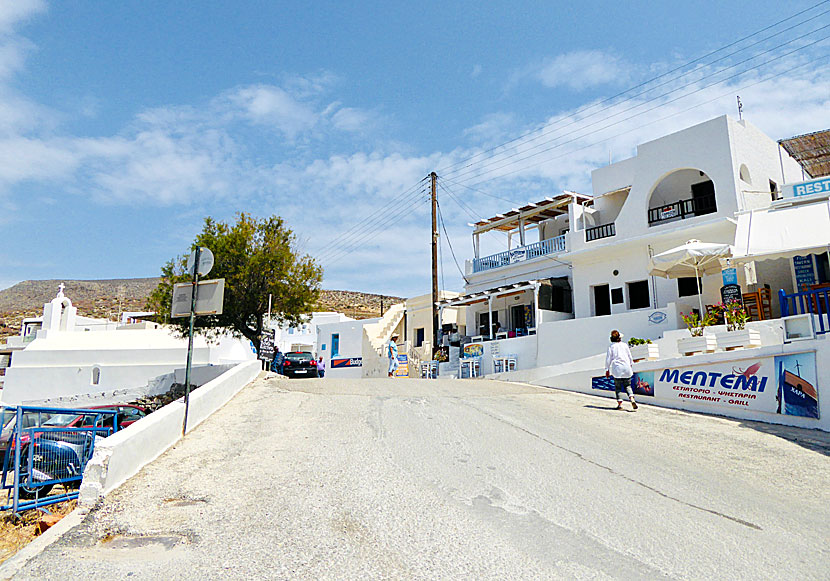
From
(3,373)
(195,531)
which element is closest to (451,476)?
(195,531)

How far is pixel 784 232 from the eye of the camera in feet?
46.6

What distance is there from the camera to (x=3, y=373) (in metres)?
32.4

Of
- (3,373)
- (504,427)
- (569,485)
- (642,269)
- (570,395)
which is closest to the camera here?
(569,485)

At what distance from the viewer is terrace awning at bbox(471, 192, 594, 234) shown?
27386mm

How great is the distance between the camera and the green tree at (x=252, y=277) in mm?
26844

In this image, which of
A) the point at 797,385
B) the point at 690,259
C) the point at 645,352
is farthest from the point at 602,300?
the point at 797,385

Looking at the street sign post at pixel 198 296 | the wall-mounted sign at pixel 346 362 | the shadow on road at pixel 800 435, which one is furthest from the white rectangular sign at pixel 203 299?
the wall-mounted sign at pixel 346 362

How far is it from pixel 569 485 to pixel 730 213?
16456 millimetres

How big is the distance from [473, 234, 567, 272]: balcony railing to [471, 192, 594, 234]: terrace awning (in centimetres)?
160

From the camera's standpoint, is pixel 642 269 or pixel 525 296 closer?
pixel 642 269

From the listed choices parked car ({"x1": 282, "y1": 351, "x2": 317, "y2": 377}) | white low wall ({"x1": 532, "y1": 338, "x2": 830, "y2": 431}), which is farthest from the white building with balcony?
parked car ({"x1": 282, "y1": 351, "x2": 317, "y2": 377})

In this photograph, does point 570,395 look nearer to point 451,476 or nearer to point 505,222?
point 451,476

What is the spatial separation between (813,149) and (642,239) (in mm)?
8337

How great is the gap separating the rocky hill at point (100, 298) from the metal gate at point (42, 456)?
72643 mm
